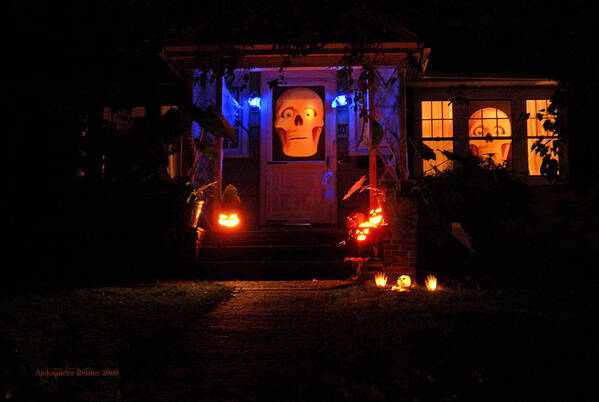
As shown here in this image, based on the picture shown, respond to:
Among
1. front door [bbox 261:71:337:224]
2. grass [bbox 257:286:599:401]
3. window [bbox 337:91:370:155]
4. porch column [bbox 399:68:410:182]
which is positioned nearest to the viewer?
grass [bbox 257:286:599:401]

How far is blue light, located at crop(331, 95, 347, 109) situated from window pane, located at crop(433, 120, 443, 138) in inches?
75.0

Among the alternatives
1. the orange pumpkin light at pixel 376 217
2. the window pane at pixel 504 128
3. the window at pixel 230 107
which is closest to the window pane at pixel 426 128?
the window pane at pixel 504 128

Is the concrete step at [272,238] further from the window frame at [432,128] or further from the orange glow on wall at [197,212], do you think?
the window frame at [432,128]

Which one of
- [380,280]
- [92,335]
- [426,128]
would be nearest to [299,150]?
Answer: [426,128]

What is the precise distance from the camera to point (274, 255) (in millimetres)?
8102

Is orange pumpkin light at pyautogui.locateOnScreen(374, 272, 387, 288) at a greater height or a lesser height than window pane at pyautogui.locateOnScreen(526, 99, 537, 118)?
→ lesser

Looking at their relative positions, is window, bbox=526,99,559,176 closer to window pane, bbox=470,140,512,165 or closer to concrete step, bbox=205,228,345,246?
window pane, bbox=470,140,512,165

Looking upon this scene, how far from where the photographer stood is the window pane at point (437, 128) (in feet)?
33.6

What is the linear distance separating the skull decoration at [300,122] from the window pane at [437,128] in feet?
7.52

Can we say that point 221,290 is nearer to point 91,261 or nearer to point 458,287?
point 91,261

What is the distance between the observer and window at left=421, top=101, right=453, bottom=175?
10141mm

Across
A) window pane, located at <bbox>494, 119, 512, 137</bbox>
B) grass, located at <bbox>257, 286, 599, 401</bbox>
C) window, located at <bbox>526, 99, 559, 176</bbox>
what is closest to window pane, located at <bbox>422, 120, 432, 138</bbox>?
window pane, located at <bbox>494, 119, 512, 137</bbox>

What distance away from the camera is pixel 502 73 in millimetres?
9609

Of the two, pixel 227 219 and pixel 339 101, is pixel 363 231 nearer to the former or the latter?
pixel 227 219
